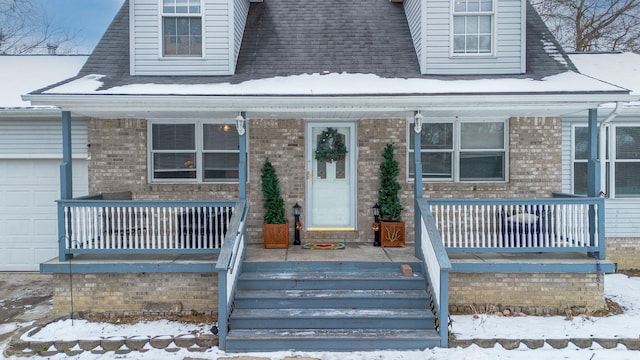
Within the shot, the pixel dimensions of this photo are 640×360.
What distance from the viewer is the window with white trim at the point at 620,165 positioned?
884cm

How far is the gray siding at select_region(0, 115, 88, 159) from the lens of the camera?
854 centimetres

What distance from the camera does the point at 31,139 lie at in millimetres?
8547

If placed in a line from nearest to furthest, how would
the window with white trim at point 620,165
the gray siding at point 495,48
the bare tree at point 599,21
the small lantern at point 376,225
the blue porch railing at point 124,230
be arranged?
the blue porch railing at point 124,230
the small lantern at point 376,225
the gray siding at point 495,48
the window with white trim at point 620,165
the bare tree at point 599,21

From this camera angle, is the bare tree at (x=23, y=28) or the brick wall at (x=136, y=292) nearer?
the brick wall at (x=136, y=292)

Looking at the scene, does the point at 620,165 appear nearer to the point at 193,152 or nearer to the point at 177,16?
the point at 193,152

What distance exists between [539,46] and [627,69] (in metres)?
2.53

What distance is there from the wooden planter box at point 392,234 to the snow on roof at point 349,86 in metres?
2.46

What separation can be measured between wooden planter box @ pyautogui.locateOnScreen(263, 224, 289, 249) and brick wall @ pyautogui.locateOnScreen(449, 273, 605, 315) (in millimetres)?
2954

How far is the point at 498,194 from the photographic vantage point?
332 inches

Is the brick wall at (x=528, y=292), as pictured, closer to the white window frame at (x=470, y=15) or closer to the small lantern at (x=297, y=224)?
the small lantern at (x=297, y=224)

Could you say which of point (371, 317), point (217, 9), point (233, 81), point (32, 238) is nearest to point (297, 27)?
point (217, 9)

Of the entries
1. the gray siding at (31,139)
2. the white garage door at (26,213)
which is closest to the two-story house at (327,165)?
the gray siding at (31,139)

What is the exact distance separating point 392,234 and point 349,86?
2752 millimetres

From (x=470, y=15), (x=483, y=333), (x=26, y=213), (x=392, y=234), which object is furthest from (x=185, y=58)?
(x=483, y=333)
